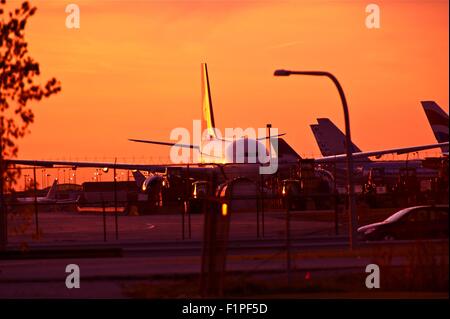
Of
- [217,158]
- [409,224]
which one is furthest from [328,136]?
[409,224]

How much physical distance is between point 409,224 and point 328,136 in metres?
55.6

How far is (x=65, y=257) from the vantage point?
1146 inches

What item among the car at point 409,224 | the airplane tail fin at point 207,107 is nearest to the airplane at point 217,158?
the airplane tail fin at point 207,107

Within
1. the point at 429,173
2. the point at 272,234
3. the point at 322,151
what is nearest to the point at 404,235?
the point at 272,234

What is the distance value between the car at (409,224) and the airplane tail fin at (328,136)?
54.1 metres

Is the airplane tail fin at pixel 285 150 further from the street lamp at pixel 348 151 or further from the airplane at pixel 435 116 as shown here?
the street lamp at pixel 348 151

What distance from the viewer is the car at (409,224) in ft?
102

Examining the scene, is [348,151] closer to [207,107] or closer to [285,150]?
[207,107]

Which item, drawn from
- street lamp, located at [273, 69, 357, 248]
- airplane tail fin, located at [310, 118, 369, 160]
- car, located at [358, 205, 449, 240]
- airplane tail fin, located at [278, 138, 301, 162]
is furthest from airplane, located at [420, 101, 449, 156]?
street lamp, located at [273, 69, 357, 248]

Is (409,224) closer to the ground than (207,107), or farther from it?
closer to the ground

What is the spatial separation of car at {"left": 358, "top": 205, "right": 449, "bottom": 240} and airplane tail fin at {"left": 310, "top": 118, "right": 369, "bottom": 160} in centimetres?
5408

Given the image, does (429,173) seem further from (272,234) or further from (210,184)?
(210,184)

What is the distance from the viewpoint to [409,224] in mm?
31672
